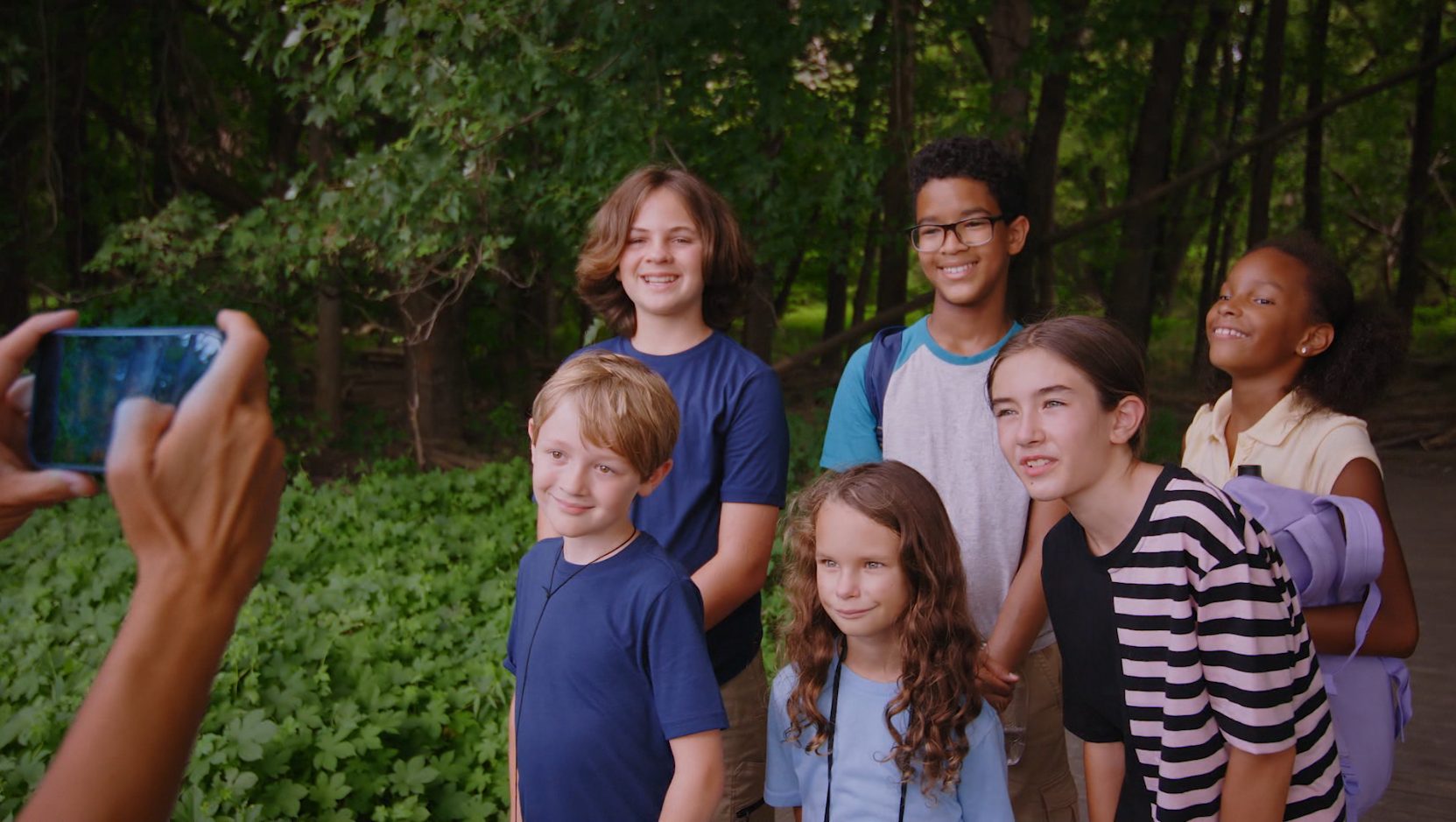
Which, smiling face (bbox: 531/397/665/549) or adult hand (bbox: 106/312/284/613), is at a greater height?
adult hand (bbox: 106/312/284/613)

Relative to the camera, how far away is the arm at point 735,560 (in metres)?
2.53

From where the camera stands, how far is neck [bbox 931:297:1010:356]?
110 inches

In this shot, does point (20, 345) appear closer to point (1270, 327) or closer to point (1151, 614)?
point (1151, 614)

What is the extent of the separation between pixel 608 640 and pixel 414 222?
5.73 m

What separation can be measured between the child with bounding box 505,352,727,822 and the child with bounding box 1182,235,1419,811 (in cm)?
124

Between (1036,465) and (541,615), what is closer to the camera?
(1036,465)

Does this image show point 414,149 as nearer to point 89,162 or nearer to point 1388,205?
point 89,162

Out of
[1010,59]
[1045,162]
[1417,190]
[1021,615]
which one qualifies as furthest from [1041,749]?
[1417,190]

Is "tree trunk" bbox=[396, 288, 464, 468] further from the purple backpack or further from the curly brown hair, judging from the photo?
the purple backpack

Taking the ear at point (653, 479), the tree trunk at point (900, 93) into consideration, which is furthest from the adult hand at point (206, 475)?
the tree trunk at point (900, 93)

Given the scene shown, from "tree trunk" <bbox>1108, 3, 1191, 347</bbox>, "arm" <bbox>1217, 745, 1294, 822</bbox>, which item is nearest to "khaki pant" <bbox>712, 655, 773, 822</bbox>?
"arm" <bbox>1217, 745, 1294, 822</bbox>

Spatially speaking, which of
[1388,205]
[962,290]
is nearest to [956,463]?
[962,290]

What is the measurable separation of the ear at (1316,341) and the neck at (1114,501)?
2.17 ft

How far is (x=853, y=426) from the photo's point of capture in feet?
9.45
